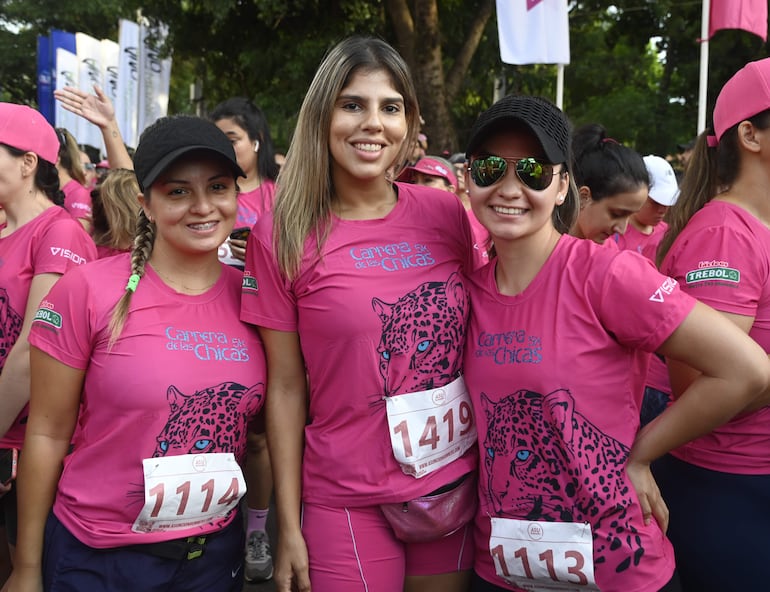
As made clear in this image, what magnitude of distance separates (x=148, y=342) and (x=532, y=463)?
1.14 meters

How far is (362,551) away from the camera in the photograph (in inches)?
86.4

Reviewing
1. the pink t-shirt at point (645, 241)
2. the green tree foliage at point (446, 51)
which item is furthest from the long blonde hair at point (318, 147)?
the green tree foliage at point (446, 51)

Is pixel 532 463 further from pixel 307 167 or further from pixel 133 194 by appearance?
pixel 133 194

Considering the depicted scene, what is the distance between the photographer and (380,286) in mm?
2195

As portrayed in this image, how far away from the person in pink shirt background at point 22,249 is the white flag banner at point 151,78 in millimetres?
11773

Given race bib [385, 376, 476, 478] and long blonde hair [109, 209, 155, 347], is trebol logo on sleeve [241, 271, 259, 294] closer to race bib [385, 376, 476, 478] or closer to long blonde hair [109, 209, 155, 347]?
long blonde hair [109, 209, 155, 347]

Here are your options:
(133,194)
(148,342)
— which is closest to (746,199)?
(148,342)

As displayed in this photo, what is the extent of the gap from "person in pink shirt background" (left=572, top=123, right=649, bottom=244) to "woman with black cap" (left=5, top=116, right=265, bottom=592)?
2.05 m

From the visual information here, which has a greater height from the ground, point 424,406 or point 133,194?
point 133,194

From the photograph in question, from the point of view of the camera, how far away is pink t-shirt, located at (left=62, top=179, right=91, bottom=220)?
18.6ft

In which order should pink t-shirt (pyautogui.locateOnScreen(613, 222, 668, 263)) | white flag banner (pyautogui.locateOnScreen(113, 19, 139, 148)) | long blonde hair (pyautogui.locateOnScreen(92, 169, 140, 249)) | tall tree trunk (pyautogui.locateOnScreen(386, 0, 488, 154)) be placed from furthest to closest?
white flag banner (pyautogui.locateOnScreen(113, 19, 139, 148))
tall tree trunk (pyautogui.locateOnScreen(386, 0, 488, 154))
pink t-shirt (pyautogui.locateOnScreen(613, 222, 668, 263))
long blonde hair (pyautogui.locateOnScreen(92, 169, 140, 249))

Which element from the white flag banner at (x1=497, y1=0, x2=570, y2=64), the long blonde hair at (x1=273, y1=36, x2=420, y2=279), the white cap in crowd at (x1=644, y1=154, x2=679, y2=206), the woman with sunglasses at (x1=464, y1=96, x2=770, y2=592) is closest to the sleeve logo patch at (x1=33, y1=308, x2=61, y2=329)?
the long blonde hair at (x1=273, y1=36, x2=420, y2=279)

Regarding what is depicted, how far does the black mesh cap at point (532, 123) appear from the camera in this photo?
78.3 inches

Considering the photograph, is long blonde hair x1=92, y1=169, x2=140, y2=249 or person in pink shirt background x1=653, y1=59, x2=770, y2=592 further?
long blonde hair x1=92, y1=169, x2=140, y2=249
